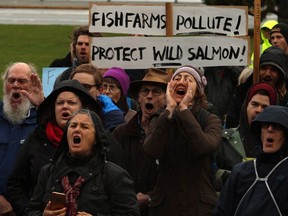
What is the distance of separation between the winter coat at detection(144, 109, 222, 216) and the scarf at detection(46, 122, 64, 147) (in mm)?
647

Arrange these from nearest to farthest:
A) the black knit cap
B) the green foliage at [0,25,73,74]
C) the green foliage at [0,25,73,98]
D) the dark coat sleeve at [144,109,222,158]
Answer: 1. the dark coat sleeve at [144,109,222,158]
2. the black knit cap
3. the green foliage at [0,25,73,98]
4. the green foliage at [0,25,73,74]

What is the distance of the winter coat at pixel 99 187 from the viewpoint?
763cm

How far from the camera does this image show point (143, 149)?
348 inches

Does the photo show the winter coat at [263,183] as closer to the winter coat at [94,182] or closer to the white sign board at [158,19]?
the winter coat at [94,182]

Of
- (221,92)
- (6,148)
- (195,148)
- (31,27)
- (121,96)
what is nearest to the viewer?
(195,148)

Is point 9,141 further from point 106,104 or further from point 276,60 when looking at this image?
point 276,60

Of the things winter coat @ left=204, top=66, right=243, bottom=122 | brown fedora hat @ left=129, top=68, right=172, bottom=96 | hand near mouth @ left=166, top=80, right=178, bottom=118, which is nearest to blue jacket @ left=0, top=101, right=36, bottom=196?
brown fedora hat @ left=129, top=68, right=172, bottom=96

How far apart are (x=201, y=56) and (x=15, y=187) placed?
2.31 meters

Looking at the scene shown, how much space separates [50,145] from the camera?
8609 millimetres

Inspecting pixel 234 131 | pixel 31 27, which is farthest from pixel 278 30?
pixel 31 27

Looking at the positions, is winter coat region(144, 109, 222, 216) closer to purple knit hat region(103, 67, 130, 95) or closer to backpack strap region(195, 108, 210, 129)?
backpack strap region(195, 108, 210, 129)

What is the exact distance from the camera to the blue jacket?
29.7 feet

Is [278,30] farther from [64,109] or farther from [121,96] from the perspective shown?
[64,109]

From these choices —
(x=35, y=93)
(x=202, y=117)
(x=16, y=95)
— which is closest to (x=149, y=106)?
(x=202, y=117)
